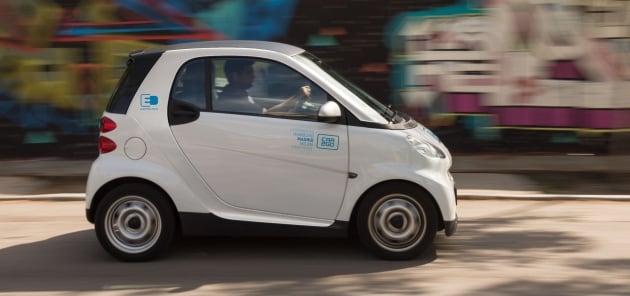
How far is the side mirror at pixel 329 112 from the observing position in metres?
5.69

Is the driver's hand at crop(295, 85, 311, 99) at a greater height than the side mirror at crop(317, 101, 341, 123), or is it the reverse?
the driver's hand at crop(295, 85, 311, 99)

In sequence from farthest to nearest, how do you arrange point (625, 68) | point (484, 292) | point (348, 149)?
point (625, 68)
point (348, 149)
point (484, 292)

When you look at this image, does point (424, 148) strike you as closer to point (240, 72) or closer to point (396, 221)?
point (396, 221)

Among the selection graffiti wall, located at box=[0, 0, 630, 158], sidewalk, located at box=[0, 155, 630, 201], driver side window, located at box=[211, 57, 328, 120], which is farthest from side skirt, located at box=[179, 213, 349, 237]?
graffiti wall, located at box=[0, 0, 630, 158]

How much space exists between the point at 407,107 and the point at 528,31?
1.90 m

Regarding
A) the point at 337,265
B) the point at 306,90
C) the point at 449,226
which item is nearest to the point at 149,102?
the point at 306,90

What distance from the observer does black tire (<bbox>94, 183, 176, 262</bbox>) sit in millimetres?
5961

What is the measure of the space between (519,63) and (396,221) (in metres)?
5.20

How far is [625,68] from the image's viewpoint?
10258 millimetres

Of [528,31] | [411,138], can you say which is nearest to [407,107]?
[528,31]

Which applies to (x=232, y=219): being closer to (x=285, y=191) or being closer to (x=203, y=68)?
(x=285, y=191)

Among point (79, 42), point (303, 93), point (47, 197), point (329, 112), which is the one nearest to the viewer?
point (329, 112)

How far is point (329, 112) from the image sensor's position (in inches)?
224

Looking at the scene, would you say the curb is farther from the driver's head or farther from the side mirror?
the side mirror
